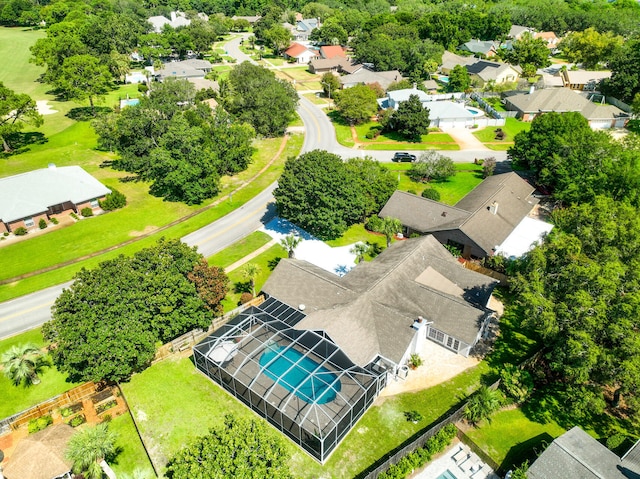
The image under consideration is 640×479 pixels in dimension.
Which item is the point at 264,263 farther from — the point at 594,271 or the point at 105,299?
the point at 594,271

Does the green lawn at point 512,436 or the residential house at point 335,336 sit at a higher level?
the residential house at point 335,336

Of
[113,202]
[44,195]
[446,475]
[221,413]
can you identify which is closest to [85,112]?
[44,195]

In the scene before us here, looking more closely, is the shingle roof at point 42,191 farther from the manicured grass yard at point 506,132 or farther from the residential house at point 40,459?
the manicured grass yard at point 506,132

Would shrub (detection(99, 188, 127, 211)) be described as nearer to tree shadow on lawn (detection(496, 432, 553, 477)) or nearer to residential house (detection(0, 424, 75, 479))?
residential house (detection(0, 424, 75, 479))

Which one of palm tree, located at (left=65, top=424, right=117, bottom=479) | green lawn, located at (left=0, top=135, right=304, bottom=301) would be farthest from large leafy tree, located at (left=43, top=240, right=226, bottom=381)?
green lawn, located at (left=0, top=135, right=304, bottom=301)

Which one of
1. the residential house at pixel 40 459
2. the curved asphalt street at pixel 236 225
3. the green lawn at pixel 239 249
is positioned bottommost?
the curved asphalt street at pixel 236 225

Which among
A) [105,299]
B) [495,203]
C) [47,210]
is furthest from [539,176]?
[47,210]

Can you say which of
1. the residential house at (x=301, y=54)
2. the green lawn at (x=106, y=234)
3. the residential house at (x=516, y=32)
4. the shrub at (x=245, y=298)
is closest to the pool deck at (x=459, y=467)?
the shrub at (x=245, y=298)
